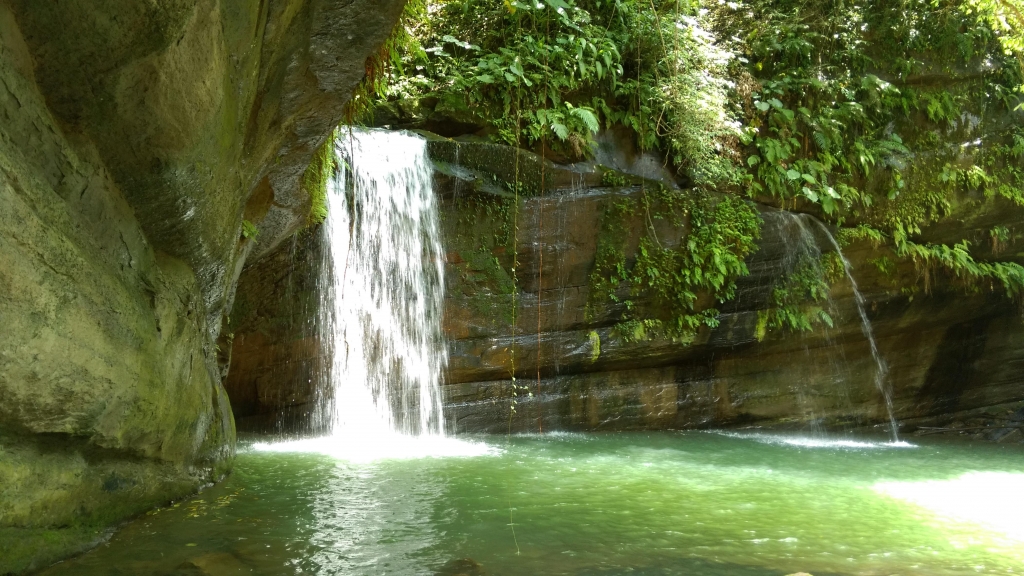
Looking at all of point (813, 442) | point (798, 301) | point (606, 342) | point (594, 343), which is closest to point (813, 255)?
point (798, 301)

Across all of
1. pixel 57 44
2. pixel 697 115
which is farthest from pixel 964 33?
pixel 57 44

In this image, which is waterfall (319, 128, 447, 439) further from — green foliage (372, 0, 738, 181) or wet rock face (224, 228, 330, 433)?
green foliage (372, 0, 738, 181)

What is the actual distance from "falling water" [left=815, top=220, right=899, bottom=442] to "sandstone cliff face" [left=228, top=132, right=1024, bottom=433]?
107mm

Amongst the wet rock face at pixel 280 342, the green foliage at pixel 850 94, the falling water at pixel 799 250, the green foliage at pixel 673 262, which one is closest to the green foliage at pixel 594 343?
the green foliage at pixel 673 262

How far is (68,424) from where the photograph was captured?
3.74 meters

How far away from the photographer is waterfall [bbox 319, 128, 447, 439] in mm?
9844

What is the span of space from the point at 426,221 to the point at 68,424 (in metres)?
6.73

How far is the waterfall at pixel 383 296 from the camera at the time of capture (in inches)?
388

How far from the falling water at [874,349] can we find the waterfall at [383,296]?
665 centimetres

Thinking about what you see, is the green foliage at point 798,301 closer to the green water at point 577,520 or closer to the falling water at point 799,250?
the falling water at point 799,250

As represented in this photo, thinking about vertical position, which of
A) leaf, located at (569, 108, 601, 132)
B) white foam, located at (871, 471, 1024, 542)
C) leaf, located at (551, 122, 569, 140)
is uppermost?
leaf, located at (569, 108, 601, 132)

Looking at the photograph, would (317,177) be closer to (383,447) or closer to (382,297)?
(382,297)

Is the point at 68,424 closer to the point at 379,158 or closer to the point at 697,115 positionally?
the point at 379,158

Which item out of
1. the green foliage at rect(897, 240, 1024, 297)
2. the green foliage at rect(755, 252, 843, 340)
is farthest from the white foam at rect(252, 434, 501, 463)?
the green foliage at rect(897, 240, 1024, 297)
